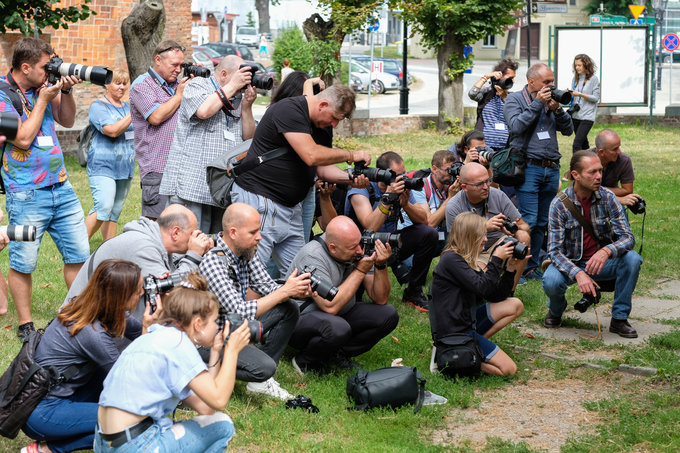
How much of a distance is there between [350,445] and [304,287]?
Answer: 97 cm

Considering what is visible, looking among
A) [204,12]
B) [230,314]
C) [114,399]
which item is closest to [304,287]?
[230,314]

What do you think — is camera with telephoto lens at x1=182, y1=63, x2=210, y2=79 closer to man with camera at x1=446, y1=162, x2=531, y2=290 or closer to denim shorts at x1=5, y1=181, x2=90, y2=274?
denim shorts at x1=5, y1=181, x2=90, y2=274

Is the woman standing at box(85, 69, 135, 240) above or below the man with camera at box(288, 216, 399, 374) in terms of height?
above

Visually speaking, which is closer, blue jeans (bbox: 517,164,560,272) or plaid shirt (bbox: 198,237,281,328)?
plaid shirt (bbox: 198,237,281,328)

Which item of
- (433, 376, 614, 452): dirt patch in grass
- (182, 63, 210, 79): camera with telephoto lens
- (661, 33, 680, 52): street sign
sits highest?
(661, 33, 680, 52): street sign

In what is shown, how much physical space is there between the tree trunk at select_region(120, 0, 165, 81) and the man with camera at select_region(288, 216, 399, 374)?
8.49 m

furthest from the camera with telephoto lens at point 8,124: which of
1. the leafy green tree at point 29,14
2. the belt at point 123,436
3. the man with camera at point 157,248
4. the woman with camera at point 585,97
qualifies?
the woman with camera at point 585,97

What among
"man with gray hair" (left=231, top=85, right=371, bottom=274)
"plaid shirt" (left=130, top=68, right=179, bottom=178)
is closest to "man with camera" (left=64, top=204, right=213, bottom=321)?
"man with gray hair" (left=231, top=85, right=371, bottom=274)

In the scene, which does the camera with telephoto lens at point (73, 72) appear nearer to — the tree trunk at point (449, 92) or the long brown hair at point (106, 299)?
the long brown hair at point (106, 299)

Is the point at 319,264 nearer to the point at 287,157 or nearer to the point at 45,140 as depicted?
the point at 287,157

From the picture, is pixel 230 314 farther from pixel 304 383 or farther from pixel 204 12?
pixel 204 12

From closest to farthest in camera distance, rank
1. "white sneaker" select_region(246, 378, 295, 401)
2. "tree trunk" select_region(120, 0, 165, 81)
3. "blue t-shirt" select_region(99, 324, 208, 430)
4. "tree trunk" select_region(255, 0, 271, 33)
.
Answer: "blue t-shirt" select_region(99, 324, 208, 430)
"white sneaker" select_region(246, 378, 295, 401)
"tree trunk" select_region(120, 0, 165, 81)
"tree trunk" select_region(255, 0, 271, 33)

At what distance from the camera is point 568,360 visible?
573 centimetres

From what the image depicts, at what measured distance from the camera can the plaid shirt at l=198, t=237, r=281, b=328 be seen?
4.75 meters
